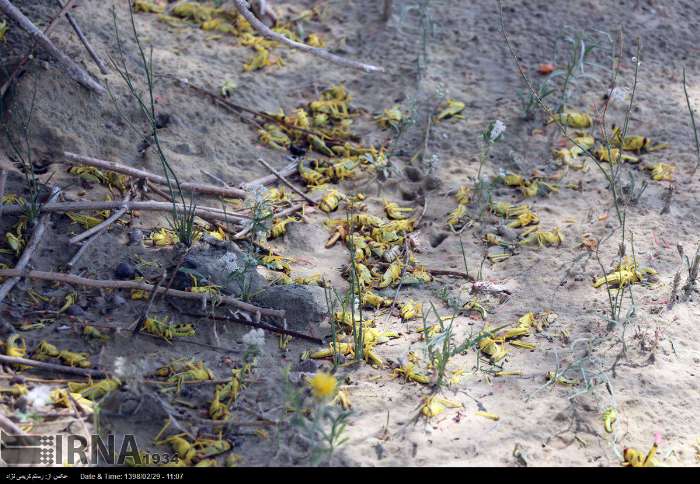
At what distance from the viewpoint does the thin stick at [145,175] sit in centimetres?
345

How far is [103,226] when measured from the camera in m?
3.28

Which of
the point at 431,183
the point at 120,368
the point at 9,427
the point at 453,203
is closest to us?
the point at 9,427

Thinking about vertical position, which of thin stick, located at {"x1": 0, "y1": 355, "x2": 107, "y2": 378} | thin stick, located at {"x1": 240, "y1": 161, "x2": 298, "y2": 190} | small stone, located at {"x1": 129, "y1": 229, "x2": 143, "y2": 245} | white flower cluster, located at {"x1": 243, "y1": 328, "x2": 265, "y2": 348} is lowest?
thin stick, located at {"x1": 240, "y1": 161, "x2": 298, "y2": 190}

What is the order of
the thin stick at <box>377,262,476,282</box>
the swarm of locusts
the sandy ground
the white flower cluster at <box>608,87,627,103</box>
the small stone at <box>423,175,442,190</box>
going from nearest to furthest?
the sandy ground, the thin stick at <box>377,262,476,282</box>, the small stone at <box>423,175,442,190</box>, the white flower cluster at <box>608,87,627,103</box>, the swarm of locusts

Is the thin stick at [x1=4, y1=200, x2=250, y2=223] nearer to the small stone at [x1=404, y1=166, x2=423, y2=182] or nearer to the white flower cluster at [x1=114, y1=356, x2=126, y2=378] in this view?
→ the white flower cluster at [x1=114, y1=356, x2=126, y2=378]

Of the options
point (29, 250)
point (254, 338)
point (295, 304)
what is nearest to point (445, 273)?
point (295, 304)

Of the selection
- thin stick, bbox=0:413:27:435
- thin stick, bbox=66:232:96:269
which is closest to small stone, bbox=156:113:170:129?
thin stick, bbox=66:232:96:269

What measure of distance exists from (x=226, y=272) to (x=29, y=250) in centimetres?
72

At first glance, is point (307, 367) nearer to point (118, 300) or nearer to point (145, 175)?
point (118, 300)

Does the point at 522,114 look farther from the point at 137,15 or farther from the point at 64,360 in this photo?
the point at 64,360

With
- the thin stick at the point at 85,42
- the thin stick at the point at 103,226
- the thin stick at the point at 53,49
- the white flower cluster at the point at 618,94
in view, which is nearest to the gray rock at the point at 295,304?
the thin stick at the point at 103,226

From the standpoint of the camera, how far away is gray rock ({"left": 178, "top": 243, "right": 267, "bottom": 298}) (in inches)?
123

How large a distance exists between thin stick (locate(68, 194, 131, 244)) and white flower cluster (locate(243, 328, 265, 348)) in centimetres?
86

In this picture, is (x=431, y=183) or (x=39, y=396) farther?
(x=431, y=183)
